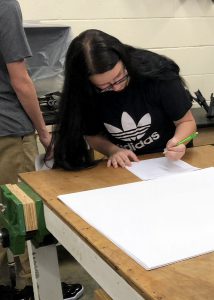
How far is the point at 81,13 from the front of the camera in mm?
2434

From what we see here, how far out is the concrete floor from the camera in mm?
1912

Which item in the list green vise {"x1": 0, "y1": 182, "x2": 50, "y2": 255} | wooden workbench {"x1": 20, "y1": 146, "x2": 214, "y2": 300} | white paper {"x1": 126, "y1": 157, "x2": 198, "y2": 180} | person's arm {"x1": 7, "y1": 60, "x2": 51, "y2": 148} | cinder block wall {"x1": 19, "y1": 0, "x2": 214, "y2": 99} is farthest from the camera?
cinder block wall {"x1": 19, "y1": 0, "x2": 214, "y2": 99}

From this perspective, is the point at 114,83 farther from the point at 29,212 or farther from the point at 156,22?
the point at 156,22

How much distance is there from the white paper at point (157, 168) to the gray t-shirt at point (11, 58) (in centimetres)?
57

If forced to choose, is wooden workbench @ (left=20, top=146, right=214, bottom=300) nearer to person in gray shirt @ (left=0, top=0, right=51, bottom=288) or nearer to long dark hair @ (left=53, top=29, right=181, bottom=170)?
long dark hair @ (left=53, top=29, right=181, bottom=170)

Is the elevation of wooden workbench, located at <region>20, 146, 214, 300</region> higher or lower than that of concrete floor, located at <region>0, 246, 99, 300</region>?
higher

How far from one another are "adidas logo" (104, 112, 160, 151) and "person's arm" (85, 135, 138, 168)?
5 cm

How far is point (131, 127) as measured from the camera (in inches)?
55.6

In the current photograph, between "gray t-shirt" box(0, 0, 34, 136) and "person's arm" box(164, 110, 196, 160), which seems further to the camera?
"gray t-shirt" box(0, 0, 34, 136)

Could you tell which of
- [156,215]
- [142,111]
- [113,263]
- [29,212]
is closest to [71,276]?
[142,111]

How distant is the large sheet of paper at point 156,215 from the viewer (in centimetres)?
72

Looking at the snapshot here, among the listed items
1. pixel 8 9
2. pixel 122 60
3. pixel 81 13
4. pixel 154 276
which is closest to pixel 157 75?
pixel 122 60

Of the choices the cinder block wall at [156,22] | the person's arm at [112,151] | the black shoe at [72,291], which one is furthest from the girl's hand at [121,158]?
the cinder block wall at [156,22]

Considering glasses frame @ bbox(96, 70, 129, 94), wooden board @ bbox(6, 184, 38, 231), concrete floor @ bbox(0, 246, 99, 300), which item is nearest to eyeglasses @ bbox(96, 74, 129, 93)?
glasses frame @ bbox(96, 70, 129, 94)
